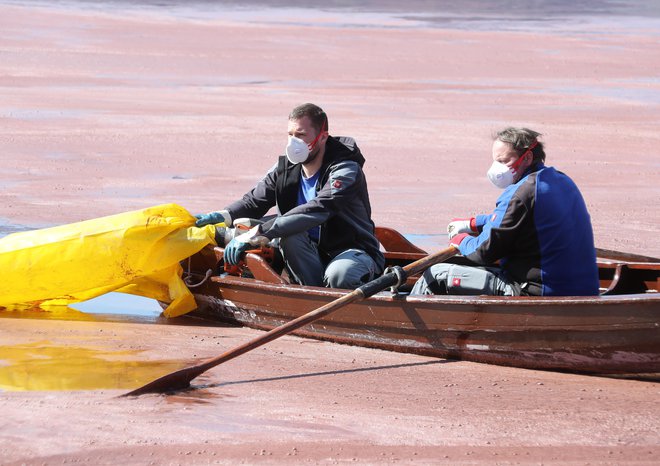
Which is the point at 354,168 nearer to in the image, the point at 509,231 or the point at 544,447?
the point at 509,231

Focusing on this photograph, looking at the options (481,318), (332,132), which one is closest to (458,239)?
(481,318)

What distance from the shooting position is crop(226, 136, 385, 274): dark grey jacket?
7625 millimetres

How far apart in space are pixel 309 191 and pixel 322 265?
49 cm

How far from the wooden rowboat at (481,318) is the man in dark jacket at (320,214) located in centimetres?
22

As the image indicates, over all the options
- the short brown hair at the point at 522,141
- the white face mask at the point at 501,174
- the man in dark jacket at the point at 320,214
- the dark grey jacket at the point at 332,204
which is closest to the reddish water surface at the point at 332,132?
the man in dark jacket at the point at 320,214

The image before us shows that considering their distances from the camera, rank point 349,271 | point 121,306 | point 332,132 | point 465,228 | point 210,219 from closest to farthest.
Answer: point 465,228 < point 349,271 < point 210,219 < point 121,306 < point 332,132

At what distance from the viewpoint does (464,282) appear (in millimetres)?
7422

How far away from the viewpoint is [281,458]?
573 cm

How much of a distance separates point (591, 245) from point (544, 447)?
155cm

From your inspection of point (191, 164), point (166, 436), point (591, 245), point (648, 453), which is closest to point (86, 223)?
point (166, 436)

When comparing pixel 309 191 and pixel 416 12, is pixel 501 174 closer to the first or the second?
pixel 309 191

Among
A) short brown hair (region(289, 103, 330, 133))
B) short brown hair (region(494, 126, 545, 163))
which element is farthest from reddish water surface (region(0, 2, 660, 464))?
short brown hair (region(289, 103, 330, 133))

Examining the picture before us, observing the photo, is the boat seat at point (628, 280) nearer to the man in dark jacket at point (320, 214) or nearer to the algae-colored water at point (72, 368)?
the man in dark jacket at point (320, 214)

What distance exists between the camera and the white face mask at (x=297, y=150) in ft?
25.3
